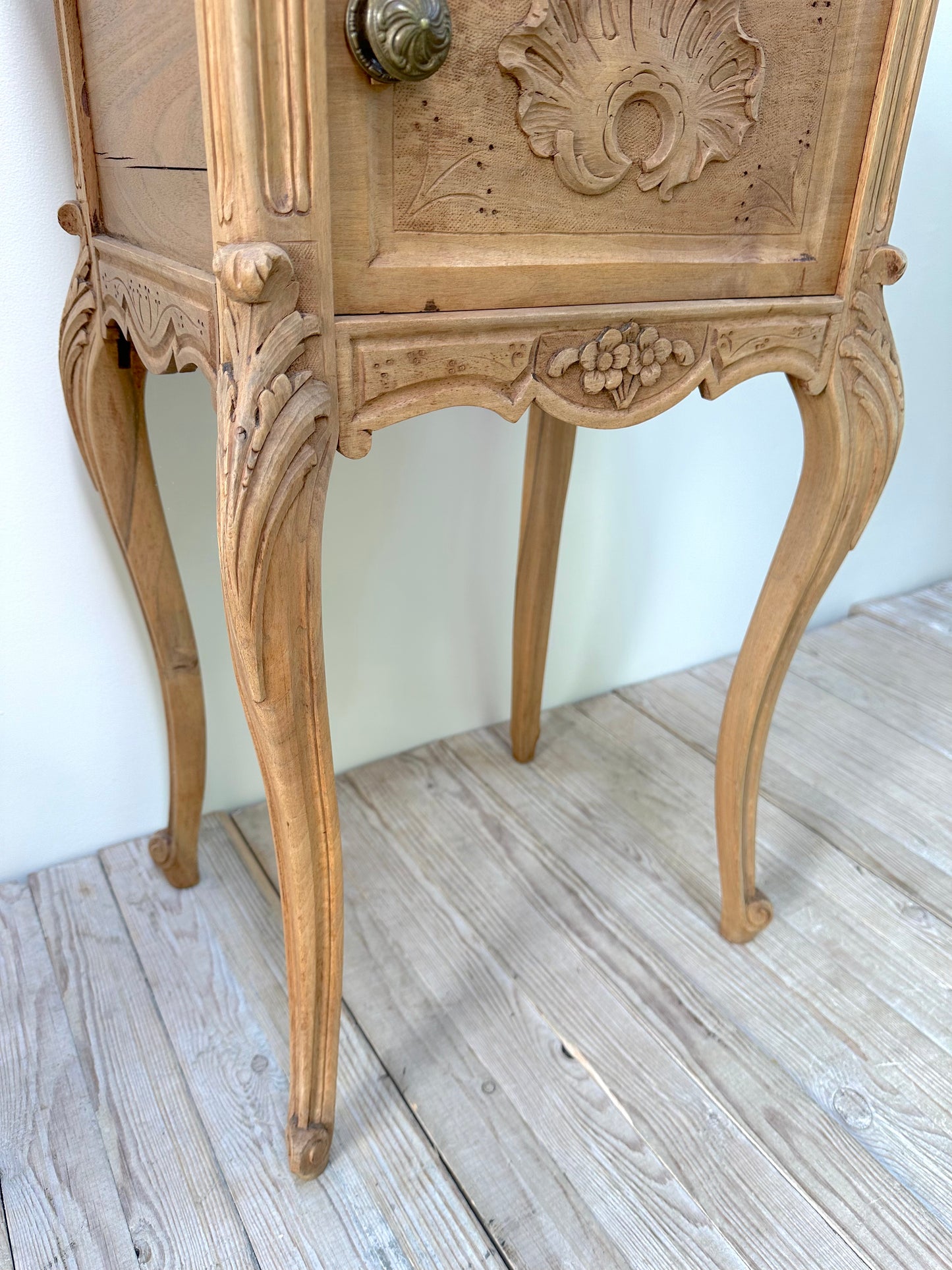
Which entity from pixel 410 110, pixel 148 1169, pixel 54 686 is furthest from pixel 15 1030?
pixel 410 110

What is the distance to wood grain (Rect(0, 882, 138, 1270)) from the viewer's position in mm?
655

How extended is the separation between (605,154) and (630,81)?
44 millimetres

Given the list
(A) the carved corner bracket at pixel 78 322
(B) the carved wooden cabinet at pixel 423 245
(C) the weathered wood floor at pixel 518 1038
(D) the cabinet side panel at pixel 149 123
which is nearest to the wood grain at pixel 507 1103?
(C) the weathered wood floor at pixel 518 1038

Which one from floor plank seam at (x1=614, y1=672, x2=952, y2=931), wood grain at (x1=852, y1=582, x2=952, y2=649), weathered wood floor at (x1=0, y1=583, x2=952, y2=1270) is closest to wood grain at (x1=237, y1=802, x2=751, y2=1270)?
weathered wood floor at (x1=0, y1=583, x2=952, y2=1270)

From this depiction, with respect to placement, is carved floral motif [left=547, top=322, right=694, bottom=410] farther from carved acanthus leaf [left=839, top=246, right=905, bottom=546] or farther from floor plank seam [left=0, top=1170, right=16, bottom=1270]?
floor plank seam [left=0, top=1170, right=16, bottom=1270]

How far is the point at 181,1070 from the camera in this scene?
0.79 metres

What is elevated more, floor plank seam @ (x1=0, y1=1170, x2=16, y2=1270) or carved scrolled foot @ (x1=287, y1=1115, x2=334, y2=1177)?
carved scrolled foot @ (x1=287, y1=1115, x2=334, y2=1177)

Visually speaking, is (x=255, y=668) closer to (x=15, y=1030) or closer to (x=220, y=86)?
(x=220, y=86)

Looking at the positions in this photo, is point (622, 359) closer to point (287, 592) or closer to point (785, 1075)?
point (287, 592)

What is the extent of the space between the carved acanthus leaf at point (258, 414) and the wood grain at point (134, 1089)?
17.8 inches

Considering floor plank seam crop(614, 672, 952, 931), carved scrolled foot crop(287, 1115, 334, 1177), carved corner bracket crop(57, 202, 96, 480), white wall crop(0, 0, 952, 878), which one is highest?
carved corner bracket crop(57, 202, 96, 480)

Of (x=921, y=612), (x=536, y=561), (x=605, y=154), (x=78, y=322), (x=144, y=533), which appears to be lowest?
(x=921, y=612)

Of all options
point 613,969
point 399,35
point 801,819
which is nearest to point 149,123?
point 399,35

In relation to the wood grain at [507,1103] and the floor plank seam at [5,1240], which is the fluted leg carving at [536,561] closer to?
the wood grain at [507,1103]
